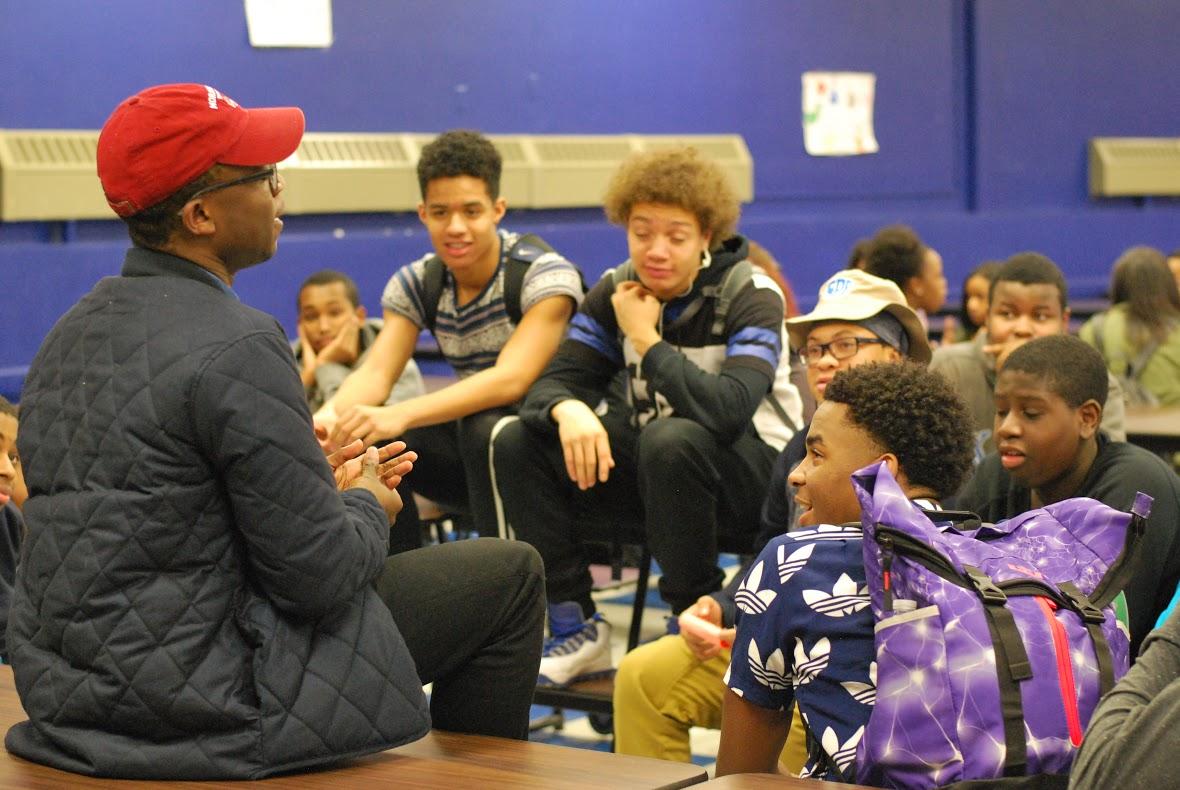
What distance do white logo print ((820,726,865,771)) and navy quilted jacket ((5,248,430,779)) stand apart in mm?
556

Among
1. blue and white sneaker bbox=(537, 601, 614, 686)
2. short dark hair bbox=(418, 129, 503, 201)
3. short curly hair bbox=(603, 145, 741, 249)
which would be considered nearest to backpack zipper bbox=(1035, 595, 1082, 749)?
blue and white sneaker bbox=(537, 601, 614, 686)

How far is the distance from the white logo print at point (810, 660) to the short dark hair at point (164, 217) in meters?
0.97

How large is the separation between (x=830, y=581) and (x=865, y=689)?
5.6 inches

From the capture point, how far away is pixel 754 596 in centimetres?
207

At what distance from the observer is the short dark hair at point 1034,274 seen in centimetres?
398

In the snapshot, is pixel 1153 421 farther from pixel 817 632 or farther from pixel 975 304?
pixel 817 632

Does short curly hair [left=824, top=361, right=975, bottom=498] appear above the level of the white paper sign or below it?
below

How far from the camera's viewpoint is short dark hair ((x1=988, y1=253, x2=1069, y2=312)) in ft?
13.0

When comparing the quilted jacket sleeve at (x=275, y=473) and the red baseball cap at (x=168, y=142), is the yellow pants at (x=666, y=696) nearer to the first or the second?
the quilted jacket sleeve at (x=275, y=473)

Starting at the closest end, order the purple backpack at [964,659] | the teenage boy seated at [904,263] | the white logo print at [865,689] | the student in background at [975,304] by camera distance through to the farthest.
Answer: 1. the purple backpack at [964,659]
2. the white logo print at [865,689]
3. the teenage boy seated at [904,263]
4. the student in background at [975,304]

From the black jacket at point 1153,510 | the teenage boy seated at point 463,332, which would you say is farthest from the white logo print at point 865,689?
the teenage boy seated at point 463,332

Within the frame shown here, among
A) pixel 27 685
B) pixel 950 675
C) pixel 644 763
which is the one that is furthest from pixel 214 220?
pixel 950 675

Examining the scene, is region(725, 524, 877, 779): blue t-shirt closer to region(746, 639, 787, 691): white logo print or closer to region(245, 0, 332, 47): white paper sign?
region(746, 639, 787, 691): white logo print

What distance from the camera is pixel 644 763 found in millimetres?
2137
